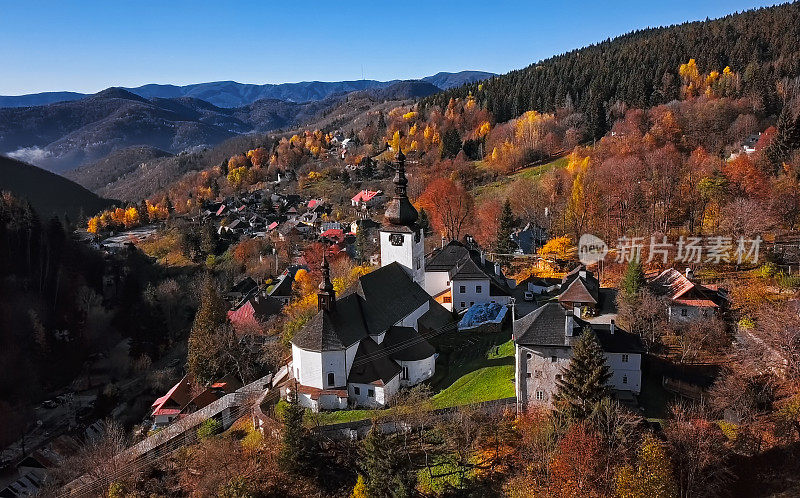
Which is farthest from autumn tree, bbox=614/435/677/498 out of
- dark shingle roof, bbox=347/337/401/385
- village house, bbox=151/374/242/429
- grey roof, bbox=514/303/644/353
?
village house, bbox=151/374/242/429

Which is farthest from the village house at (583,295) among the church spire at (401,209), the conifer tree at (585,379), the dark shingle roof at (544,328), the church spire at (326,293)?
the church spire at (326,293)

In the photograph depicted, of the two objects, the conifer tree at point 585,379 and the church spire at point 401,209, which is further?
the church spire at point 401,209

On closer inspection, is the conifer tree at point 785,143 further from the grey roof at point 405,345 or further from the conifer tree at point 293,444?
the conifer tree at point 293,444

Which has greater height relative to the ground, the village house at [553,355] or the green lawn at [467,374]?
the village house at [553,355]

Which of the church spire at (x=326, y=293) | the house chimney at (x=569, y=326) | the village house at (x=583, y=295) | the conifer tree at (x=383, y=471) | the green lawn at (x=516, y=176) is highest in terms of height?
the green lawn at (x=516, y=176)

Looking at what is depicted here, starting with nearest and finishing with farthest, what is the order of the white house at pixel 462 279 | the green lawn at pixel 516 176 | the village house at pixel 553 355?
the village house at pixel 553 355, the white house at pixel 462 279, the green lawn at pixel 516 176

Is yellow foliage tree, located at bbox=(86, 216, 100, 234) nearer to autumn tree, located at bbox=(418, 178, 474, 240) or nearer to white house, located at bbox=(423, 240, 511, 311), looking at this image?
autumn tree, located at bbox=(418, 178, 474, 240)

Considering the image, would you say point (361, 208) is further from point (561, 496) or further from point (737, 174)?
point (561, 496)
